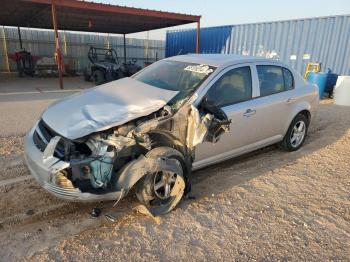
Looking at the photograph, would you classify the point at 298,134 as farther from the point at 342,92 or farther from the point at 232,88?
the point at 342,92

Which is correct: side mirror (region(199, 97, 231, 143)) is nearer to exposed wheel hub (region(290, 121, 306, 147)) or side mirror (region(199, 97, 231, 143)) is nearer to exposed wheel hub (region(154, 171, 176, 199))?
exposed wheel hub (region(154, 171, 176, 199))

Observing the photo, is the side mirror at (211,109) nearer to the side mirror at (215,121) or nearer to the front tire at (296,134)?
the side mirror at (215,121)

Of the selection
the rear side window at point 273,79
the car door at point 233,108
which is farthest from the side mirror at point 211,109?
the rear side window at point 273,79

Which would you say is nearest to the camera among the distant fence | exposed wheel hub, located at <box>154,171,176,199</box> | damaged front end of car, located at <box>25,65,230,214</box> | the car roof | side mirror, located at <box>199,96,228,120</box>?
damaged front end of car, located at <box>25,65,230,214</box>

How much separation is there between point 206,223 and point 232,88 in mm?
1801

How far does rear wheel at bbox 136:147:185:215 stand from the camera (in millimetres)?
2932

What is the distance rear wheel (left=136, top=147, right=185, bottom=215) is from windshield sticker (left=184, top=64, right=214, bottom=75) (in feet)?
3.98

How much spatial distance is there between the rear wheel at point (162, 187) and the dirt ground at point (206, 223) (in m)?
0.13

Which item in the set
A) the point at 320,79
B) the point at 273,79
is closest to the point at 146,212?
the point at 273,79

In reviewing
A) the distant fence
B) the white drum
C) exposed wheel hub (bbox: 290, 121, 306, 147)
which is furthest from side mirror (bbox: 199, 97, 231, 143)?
the distant fence

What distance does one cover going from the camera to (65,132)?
2.78 m

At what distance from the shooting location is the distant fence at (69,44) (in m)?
20.0

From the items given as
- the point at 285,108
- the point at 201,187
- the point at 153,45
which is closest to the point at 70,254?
the point at 201,187

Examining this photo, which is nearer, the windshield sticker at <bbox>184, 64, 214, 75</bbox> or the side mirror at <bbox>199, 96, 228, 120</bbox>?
the side mirror at <bbox>199, 96, 228, 120</bbox>
